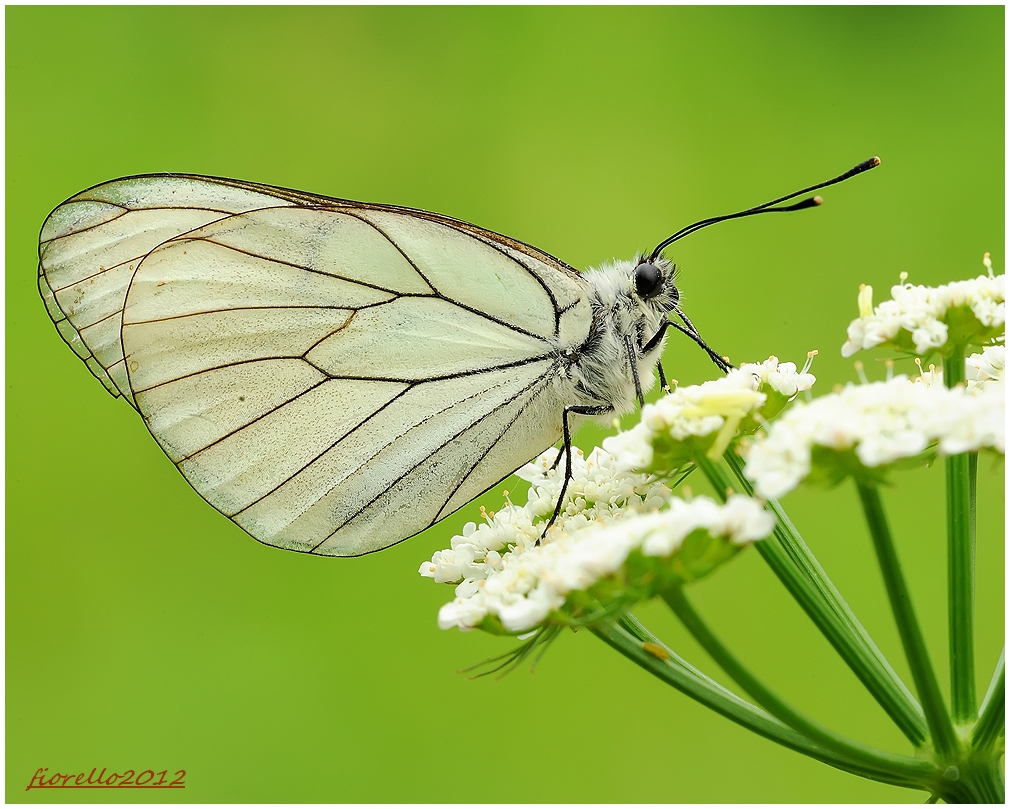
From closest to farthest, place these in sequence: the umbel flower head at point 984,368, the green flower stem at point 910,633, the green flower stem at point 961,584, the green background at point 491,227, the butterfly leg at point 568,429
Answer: the green flower stem at point 910,633 < the green flower stem at point 961,584 < the umbel flower head at point 984,368 < the butterfly leg at point 568,429 < the green background at point 491,227

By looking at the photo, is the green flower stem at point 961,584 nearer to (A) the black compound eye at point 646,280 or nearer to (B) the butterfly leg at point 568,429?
(B) the butterfly leg at point 568,429

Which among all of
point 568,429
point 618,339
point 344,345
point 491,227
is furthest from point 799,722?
point 491,227

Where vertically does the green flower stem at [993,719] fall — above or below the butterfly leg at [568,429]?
below

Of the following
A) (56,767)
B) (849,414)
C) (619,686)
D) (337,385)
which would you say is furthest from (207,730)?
(849,414)

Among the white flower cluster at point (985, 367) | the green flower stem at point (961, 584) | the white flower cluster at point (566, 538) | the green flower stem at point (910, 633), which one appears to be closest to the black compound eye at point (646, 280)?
the white flower cluster at point (566, 538)

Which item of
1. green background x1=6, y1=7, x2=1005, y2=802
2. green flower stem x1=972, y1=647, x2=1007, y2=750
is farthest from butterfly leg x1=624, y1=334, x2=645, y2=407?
green background x1=6, y1=7, x2=1005, y2=802

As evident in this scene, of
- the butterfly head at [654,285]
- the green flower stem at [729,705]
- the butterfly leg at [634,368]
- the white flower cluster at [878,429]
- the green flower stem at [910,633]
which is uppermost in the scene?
the butterfly head at [654,285]

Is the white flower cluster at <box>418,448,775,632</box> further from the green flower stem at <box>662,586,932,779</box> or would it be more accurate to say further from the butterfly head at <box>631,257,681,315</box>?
the butterfly head at <box>631,257,681,315</box>
